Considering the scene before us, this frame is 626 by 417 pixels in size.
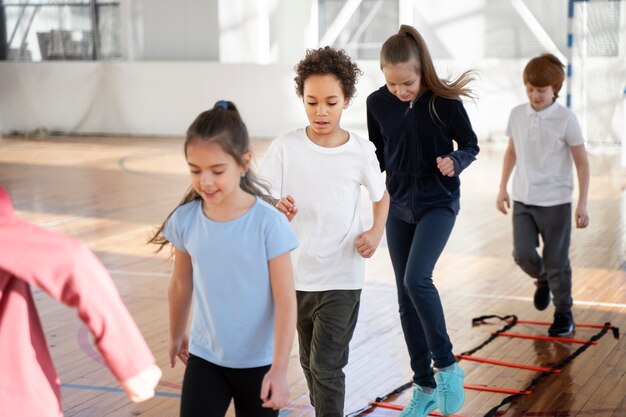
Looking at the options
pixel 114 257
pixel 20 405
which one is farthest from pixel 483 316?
pixel 20 405

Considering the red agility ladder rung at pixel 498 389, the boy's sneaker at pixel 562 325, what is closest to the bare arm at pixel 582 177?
the boy's sneaker at pixel 562 325

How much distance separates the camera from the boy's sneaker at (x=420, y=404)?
3.59 metres

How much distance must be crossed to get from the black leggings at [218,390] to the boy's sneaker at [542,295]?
2998 millimetres

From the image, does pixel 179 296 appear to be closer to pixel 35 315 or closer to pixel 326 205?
pixel 35 315

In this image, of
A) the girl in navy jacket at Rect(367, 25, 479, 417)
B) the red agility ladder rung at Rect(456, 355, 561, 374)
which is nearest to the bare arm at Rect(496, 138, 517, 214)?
the red agility ladder rung at Rect(456, 355, 561, 374)

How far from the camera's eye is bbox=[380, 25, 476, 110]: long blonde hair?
11.3 feet

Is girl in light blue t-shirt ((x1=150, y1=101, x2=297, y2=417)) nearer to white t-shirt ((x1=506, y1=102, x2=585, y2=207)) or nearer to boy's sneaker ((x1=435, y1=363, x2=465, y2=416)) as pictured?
boy's sneaker ((x1=435, y1=363, x2=465, y2=416))

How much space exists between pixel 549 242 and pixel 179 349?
272 cm

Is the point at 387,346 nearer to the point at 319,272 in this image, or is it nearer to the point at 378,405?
the point at 378,405

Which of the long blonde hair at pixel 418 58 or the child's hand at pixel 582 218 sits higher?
the long blonde hair at pixel 418 58

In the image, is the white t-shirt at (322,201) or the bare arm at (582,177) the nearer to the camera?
the white t-shirt at (322,201)

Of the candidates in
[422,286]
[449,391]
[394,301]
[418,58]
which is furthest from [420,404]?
[394,301]

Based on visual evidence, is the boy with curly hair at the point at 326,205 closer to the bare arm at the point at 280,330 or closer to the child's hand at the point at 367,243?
the child's hand at the point at 367,243

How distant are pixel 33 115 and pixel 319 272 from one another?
15958mm
